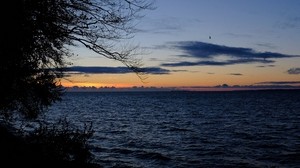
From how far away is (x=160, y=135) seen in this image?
4169cm

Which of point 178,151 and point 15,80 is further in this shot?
point 178,151

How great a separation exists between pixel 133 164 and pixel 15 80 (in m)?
14.2

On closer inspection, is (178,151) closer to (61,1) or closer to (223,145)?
(223,145)

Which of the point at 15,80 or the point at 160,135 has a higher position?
the point at 15,80

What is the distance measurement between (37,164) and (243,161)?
18.1 metres

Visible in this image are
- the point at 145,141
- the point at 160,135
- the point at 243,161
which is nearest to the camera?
the point at 243,161

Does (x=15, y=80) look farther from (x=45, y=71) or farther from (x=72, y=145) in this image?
(x=72, y=145)

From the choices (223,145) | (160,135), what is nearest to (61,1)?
(223,145)

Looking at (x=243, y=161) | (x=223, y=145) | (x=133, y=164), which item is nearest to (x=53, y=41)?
(x=133, y=164)

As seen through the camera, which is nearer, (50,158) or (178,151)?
(50,158)

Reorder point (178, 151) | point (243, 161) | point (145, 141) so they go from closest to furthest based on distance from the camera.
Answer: point (243, 161) < point (178, 151) < point (145, 141)

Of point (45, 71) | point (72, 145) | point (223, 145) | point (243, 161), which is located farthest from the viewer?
point (223, 145)

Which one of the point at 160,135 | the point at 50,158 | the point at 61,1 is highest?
the point at 61,1

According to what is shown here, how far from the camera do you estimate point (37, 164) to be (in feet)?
39.1
